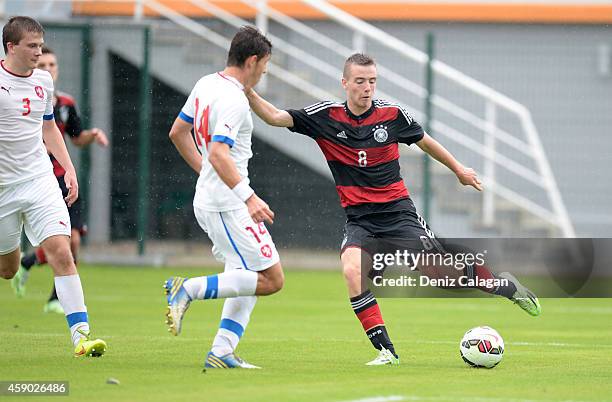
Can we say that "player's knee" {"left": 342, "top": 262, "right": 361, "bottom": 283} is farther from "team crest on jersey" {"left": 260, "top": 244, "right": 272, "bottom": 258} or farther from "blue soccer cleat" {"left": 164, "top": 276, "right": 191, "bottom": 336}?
"blue soccer cleat" {"left": 164, "top": 276, "right": 191, "bottom": 336}

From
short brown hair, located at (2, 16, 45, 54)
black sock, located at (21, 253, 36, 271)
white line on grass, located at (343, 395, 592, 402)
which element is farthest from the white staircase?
white line on grass, located at (343, 395, 592, 402)

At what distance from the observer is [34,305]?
13219 millimetres

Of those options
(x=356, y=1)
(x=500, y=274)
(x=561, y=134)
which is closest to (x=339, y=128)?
(x=500, y=274)

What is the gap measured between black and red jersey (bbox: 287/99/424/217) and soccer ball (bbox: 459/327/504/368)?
4.43 feet

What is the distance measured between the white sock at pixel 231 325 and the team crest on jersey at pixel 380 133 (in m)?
1.75

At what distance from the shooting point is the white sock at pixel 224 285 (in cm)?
764

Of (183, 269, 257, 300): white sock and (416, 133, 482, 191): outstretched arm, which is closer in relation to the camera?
(183, 269, 257, 300): white sock

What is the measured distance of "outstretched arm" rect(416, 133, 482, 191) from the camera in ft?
30.0

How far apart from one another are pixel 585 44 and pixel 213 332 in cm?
1179

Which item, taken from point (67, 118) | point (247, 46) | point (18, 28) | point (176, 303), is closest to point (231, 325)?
point (176, 303)

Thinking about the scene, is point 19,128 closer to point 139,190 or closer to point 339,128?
point 339,128

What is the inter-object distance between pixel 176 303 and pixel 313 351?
1.99 m

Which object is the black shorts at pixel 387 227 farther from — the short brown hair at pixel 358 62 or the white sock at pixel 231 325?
the white sock at pixel 231 325

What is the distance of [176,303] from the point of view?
7.57 metres
